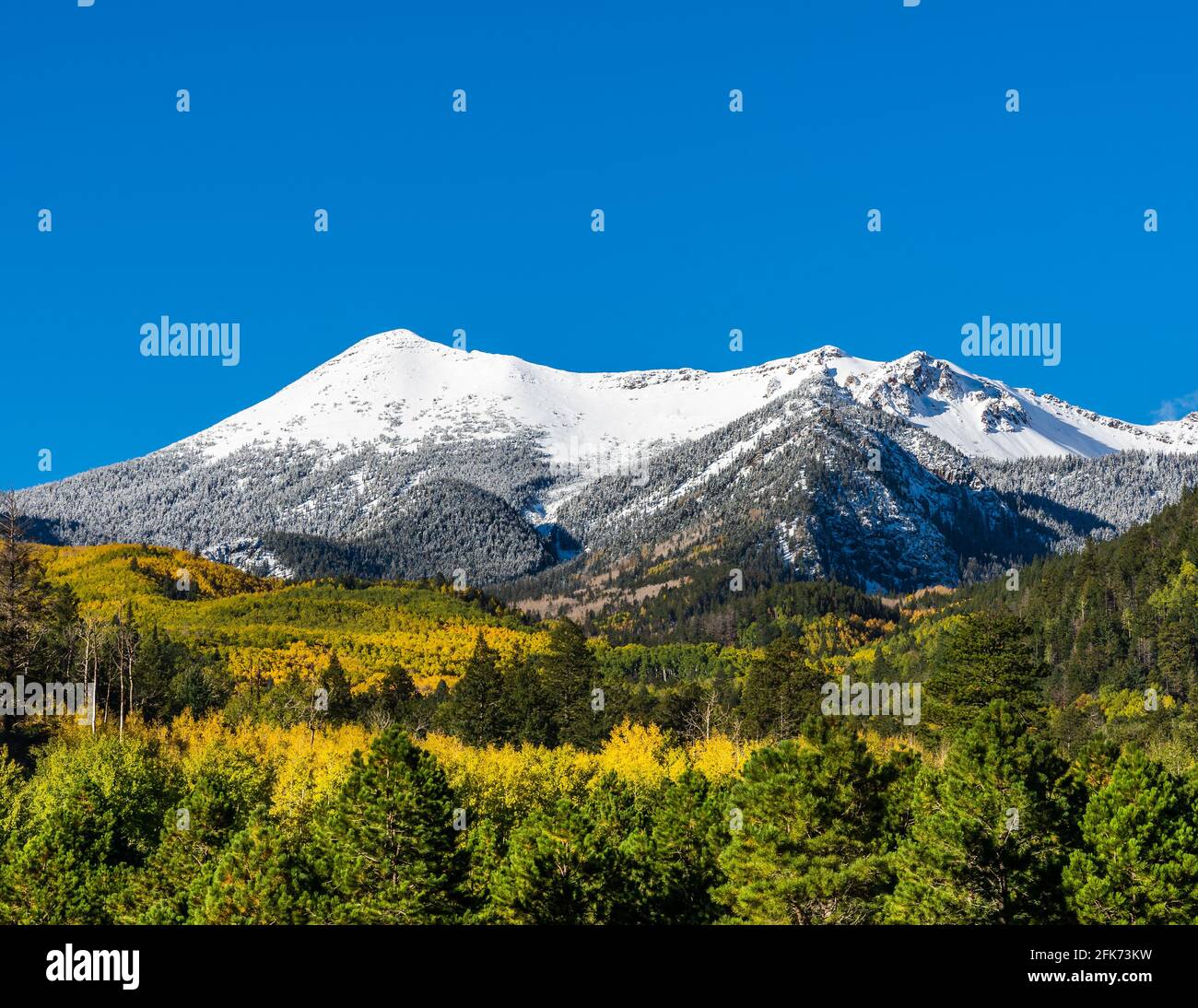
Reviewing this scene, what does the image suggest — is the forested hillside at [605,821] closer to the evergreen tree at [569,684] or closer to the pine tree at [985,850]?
the pine tree at [985,850]

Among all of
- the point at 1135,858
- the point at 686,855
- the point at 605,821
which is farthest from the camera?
the point at 605,821

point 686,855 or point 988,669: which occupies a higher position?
point 988,669

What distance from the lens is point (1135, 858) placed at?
2168 inches

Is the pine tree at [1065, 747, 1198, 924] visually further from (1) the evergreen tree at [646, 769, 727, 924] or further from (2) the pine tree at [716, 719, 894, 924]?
(1) the evergreen tree at [646, 769, 727, 924]

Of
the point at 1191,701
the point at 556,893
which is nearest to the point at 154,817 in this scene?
the point at 556,893

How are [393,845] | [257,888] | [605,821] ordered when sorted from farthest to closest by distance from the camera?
[605,821], [393,845], [257,888]

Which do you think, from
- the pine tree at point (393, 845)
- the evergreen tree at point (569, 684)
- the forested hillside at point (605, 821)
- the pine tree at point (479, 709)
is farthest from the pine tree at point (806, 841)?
the pine tree at point (479, 709)

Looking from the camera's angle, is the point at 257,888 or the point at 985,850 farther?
the point at 985,850

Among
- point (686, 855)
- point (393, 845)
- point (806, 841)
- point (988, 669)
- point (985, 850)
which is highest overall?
point (988, 669)

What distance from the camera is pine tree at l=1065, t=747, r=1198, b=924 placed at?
54156 millimetres

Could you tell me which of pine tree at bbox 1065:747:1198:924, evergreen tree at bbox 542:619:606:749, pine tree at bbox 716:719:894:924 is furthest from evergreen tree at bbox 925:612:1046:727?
evergreen tree at bbox 542:619:606:749

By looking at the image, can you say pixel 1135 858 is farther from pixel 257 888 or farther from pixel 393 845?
pixel 257 888

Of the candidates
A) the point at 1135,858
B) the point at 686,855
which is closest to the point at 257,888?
the point at 686,855
